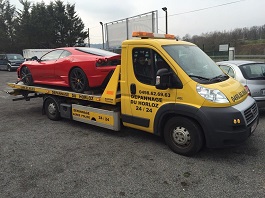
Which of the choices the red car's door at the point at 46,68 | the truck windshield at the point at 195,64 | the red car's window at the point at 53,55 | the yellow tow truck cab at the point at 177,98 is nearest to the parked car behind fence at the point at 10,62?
the red car's door at the point at 46,68

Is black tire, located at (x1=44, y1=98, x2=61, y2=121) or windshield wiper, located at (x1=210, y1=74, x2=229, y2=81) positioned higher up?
windshield wiper, located at (x1=210, y1=74, x2=229, y2=81)

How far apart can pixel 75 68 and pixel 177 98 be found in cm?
305

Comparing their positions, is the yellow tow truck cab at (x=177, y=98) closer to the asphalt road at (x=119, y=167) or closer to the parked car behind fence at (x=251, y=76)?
the asphalt road at (x=119, y=167)

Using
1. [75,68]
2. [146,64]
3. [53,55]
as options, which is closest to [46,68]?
[53,55]

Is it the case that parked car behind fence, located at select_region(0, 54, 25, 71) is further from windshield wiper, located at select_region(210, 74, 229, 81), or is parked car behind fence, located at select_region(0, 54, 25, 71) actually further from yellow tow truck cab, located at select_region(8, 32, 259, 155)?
windshield wiper, located at select_region(210, 74, 229, 81)

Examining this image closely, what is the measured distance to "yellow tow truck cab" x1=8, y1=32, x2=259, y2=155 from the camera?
4.21 m

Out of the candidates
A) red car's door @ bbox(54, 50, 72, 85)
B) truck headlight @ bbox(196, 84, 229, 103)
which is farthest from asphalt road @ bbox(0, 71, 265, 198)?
red car's door @ bbox(54, 50, 72, 85)

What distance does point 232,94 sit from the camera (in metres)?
4.39

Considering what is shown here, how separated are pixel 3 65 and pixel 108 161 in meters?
27.6

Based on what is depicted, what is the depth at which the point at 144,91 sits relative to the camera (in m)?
4.98

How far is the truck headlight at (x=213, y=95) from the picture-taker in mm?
4215

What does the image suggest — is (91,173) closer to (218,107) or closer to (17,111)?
(218,107)

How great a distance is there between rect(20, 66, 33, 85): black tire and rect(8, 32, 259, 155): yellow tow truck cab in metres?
3.37

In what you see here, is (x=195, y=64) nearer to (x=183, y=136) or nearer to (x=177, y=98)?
(x=177, y=98)
